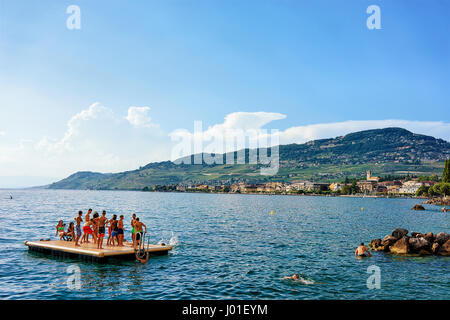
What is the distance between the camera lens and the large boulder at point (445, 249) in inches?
1271

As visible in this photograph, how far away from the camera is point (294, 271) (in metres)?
24.6

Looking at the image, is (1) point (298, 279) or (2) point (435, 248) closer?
(1) point (298, 279)

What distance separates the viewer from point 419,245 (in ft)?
108

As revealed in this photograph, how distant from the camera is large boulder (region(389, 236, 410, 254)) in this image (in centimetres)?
3269

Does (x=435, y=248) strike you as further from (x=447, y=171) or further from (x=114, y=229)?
(x=447, y=171)

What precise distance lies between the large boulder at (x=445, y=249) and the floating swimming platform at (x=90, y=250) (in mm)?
26063

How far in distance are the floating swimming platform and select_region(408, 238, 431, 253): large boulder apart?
23.7m

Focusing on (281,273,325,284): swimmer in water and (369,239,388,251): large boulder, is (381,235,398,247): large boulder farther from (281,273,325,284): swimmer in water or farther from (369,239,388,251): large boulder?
(281,273,325,284): swimmer in water

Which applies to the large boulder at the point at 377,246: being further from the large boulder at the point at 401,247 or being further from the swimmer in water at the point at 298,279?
the swimmer in water at the point at 298,279

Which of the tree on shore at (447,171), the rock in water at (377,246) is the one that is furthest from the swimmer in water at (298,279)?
the tree on shore at (447,171)

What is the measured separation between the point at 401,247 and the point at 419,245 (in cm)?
181

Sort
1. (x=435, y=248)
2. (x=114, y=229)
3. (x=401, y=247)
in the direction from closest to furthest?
1. (x=114, y=229)
2. (x=435, y=248)
3. (x=401, y=247)

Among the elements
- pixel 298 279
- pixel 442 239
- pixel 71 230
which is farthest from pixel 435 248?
pixel 71 230

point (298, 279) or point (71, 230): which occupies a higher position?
point (71, 230)
